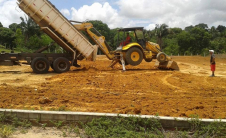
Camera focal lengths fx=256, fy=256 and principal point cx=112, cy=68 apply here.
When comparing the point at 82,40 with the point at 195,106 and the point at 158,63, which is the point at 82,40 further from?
the point at 195,106

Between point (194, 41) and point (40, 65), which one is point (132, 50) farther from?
point (194, 41)

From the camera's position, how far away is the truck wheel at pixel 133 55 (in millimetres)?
15303

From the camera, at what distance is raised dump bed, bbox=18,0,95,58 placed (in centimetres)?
1307

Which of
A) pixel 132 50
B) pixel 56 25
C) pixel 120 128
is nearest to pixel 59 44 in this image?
pixel 56 25

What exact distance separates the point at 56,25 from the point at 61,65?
7.24 feet

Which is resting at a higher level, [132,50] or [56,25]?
[56,25]

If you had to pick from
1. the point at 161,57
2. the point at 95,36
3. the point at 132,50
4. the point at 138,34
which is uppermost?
the point at 138,34

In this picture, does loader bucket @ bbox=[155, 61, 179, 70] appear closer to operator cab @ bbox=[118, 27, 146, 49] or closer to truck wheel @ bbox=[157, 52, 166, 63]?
truck wheel @ bbox=[157, 52, 166, 63]

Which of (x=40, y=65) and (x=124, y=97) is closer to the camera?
(x=124, y=97)

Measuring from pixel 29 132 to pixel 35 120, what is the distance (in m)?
0.41

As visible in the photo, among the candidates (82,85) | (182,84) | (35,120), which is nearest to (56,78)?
(82,85)

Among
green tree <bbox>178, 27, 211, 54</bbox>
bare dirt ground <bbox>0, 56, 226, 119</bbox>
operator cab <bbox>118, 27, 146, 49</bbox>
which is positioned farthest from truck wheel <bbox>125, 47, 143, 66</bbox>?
green tree <bbox>178, 27, 211, 54</bbox>

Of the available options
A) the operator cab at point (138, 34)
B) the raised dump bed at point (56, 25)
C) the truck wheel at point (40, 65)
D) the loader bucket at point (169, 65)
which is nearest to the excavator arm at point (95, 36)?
the raised dump bed at point (56, 25)

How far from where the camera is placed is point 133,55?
15453 millimetres
